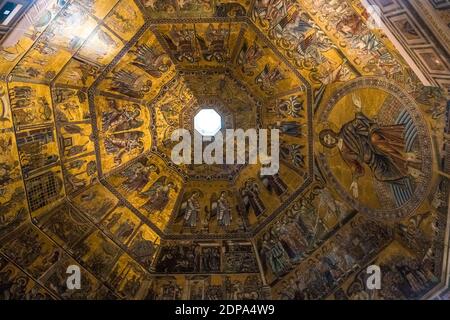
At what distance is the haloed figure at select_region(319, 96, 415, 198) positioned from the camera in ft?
29.6

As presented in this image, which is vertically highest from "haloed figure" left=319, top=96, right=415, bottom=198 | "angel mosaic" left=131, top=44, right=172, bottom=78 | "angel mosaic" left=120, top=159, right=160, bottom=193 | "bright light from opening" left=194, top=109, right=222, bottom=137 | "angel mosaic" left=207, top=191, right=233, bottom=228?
"angel mosaic" left=131, top=44, right=172, bottom=78

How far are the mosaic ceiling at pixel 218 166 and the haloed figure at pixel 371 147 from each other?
0.03m

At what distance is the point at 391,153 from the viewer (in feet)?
30.2

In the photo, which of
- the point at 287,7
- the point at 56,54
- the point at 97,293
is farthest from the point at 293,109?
the point at 97,293

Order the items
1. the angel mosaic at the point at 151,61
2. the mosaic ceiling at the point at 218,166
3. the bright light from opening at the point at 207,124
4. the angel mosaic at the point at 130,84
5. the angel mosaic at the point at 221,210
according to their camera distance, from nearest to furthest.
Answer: the mosaic ceiling at the point at 218,166, the angel mosaic at the point at 151,61, the angel mosaic at the point at 130,84, the angel mosaic at the point at 221,210, the bright light from opening at the point at 207,124

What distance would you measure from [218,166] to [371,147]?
14.8ft

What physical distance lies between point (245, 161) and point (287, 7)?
Answer: 443 centimetres

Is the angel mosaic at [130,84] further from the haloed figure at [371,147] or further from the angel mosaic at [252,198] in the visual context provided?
the haloed figure at [371,147]

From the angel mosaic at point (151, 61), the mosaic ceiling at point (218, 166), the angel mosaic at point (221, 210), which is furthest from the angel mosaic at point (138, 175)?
the angel mosaic at point (151, 61)

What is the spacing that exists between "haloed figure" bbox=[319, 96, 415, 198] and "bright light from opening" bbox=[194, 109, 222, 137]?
10.3 feet

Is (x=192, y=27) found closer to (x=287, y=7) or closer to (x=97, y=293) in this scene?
(x=287, y=7)

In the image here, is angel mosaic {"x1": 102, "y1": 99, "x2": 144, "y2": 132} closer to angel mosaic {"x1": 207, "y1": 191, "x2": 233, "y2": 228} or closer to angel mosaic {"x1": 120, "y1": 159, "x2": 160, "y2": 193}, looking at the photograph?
angel mosaic {"x1": 120, "y1": 159, "x2": 160, "y2": 193}

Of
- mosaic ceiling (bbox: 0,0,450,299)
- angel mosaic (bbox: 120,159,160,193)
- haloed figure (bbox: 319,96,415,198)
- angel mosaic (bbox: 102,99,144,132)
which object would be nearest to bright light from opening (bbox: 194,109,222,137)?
mosaic ceiling (bbox: 0,0,450,299)

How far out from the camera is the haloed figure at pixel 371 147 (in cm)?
901
